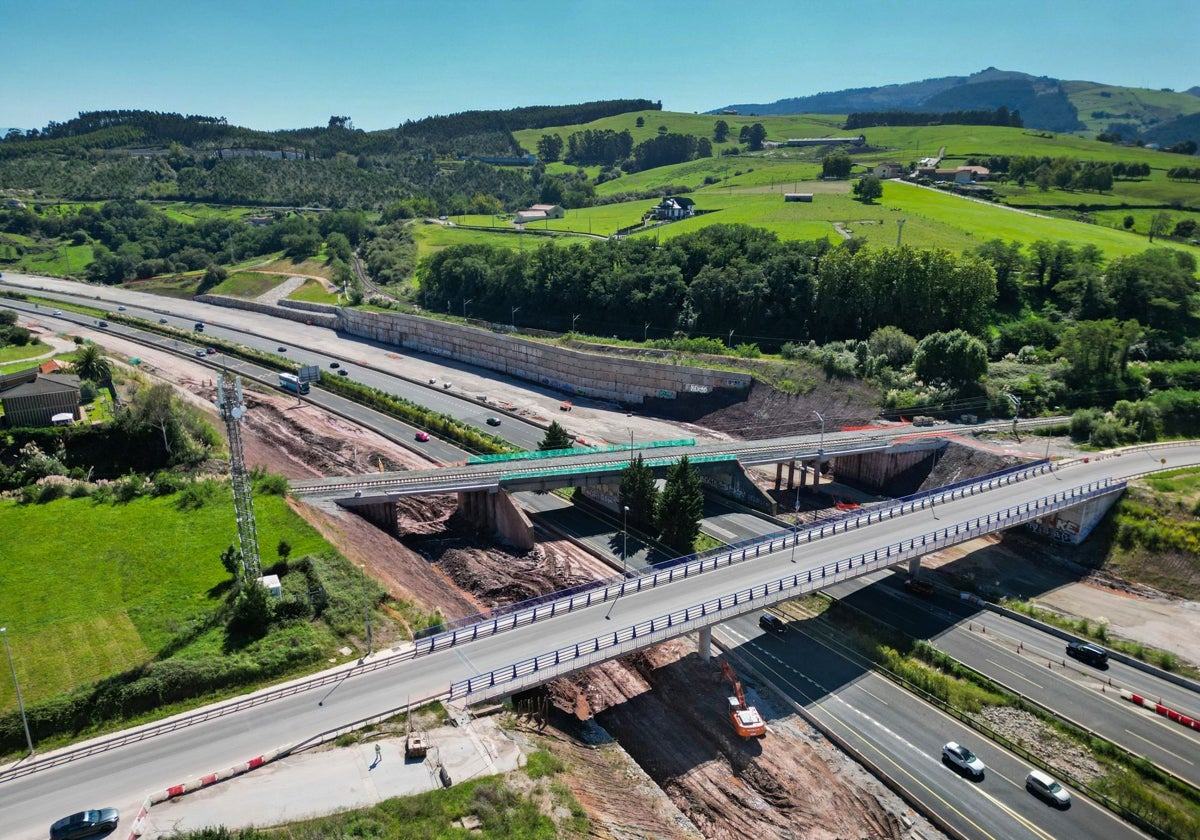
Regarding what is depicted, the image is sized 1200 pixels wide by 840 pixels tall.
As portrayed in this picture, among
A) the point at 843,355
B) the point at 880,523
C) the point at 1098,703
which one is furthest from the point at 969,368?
the point at 1098,703

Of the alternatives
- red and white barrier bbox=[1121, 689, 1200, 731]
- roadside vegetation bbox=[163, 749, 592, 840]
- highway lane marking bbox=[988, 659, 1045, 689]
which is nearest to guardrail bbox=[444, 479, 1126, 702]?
roadside vegetation bbox=[163, 749, 592, 840]

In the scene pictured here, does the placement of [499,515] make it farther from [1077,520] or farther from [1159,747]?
[1077,520]

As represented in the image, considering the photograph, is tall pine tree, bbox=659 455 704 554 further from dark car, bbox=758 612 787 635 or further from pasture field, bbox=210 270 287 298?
pasture field, bbox=210 270 287 298

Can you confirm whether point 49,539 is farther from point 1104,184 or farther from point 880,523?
point 1104,184

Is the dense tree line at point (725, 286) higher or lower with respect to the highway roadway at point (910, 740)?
higher

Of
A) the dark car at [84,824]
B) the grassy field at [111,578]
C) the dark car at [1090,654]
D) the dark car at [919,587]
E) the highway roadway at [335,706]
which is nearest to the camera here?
the dark car at [84,824]

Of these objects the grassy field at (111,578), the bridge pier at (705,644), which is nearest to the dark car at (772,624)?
the bridge pier at (705,644)

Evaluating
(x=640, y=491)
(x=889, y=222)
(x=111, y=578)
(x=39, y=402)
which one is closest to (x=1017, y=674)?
(x=640, y=491)

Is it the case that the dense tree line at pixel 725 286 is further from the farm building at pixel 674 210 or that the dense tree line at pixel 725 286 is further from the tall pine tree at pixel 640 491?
the tall pine tree at pixel 640 491
